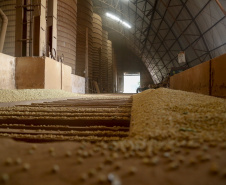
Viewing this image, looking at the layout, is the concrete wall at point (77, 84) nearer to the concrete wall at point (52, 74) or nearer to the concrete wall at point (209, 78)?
the concrete wall at point (52, 74)

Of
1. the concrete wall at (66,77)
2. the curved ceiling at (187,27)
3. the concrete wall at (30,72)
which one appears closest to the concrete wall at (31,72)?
the concrete wall at (30,72)

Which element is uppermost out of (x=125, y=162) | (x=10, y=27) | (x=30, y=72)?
(x=10, y=27)

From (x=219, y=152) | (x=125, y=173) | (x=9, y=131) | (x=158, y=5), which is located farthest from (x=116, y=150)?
(x=158, y=5)

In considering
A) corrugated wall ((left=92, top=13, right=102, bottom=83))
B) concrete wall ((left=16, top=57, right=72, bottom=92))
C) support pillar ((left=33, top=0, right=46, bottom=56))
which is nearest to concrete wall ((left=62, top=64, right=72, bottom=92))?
support pillar ((left=33, top=0, right=46, bottom=56))

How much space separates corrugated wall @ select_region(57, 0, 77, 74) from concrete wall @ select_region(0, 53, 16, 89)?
3.86 meters

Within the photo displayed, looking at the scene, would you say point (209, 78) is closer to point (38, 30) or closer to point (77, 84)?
point (38, 30)

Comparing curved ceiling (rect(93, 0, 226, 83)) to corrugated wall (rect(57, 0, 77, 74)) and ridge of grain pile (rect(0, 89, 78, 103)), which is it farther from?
ridge of grain pile (rect(0, 89, 78, 103))

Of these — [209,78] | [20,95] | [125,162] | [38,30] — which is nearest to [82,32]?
[38,30]

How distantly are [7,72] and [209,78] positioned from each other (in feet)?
20.0

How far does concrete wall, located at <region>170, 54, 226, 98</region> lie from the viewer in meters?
3.41

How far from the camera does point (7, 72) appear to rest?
5.29 metres

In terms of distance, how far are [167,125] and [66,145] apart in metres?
0.85

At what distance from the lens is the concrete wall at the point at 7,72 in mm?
5047

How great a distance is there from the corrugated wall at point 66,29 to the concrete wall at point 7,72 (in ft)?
12.7
